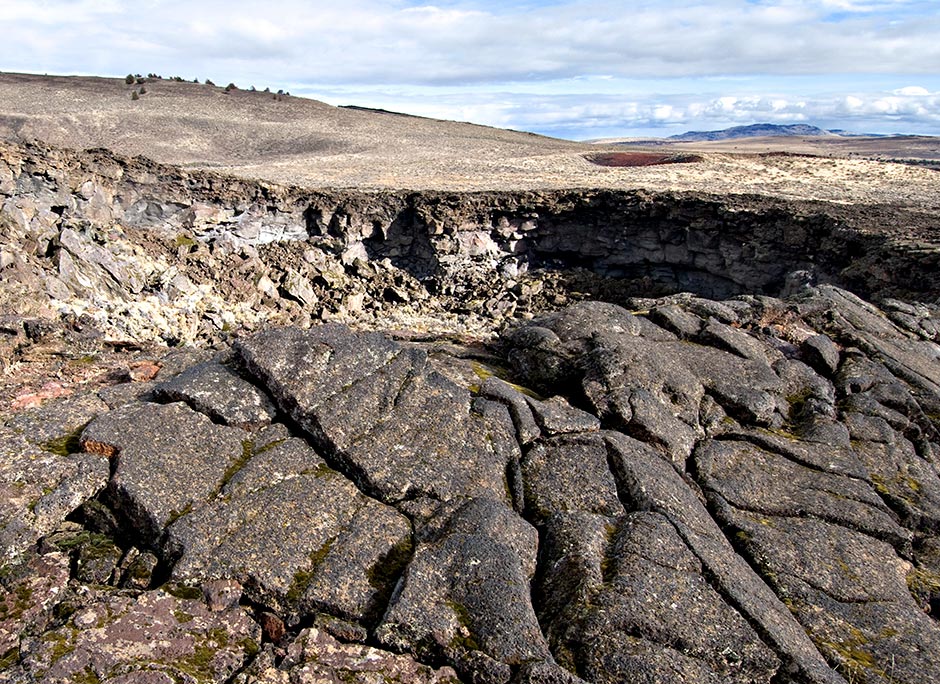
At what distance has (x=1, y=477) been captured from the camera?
6.16m

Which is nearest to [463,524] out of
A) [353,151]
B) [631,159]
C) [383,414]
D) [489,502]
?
[489,502]

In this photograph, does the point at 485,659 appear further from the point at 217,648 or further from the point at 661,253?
the point at 661,253

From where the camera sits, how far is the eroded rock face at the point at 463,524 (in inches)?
197

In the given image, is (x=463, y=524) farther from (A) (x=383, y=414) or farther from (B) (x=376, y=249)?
(B) (x=376, y=249)

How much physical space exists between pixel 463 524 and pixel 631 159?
4245 cm

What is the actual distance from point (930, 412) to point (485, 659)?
8.51 meters

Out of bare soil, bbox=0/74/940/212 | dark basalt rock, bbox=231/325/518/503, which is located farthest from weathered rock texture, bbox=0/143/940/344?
dark basalt rock, bbox=231/325/518/503

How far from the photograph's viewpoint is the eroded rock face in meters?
5.00

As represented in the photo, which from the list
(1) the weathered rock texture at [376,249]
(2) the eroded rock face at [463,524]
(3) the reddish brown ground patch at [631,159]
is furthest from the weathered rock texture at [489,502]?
(3) the reddish brown ground patch at [631,159]

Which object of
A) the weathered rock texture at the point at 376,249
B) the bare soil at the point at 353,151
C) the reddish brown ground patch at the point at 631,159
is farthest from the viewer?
the reddish brown ground patch at the point at 631,159

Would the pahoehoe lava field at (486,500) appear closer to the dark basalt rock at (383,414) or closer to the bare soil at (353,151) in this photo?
the dark basalt rock at (383,414)

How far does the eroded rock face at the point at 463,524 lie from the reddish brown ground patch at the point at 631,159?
114 ft

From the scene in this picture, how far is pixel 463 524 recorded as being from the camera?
5.97 m

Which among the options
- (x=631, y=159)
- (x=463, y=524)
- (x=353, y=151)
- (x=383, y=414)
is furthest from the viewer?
(x=631, y=159)
